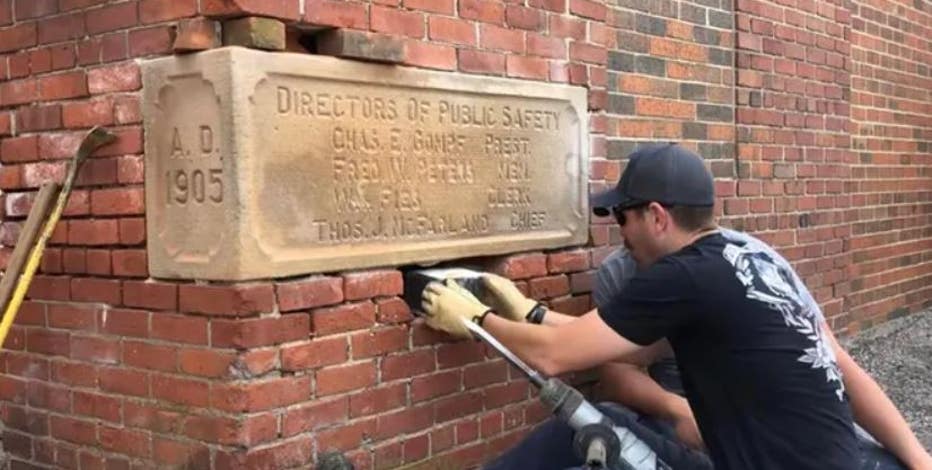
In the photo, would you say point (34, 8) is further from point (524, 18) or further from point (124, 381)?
point (524, 18)

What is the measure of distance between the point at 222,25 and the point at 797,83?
3685 millimetres

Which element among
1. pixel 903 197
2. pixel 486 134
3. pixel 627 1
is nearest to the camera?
pixel 486 134

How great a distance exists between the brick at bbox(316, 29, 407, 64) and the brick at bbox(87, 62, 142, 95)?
504 millimetres

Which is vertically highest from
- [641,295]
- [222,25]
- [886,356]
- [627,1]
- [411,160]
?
[627,1]

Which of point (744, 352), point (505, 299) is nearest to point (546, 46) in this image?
point (505, 299)

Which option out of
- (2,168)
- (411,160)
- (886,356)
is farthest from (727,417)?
(886,356)

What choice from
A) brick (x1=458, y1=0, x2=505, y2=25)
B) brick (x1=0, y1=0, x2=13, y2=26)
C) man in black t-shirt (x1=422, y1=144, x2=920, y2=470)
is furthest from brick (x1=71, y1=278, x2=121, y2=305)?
brick (x1=458, y1=0, x2=505, y2=25)

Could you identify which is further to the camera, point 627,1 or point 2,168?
point 627,1

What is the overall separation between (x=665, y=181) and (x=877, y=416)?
42.9 inches

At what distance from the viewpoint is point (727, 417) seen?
306 cm

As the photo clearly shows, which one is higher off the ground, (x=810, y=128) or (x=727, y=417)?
(x=810, y=128)

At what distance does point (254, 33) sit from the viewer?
9.28ft

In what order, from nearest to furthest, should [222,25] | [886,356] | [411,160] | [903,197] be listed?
[222,25] → [411,160] → [886,356] → [903,197]

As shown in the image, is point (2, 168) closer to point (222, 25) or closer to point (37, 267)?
point (37, 267)
